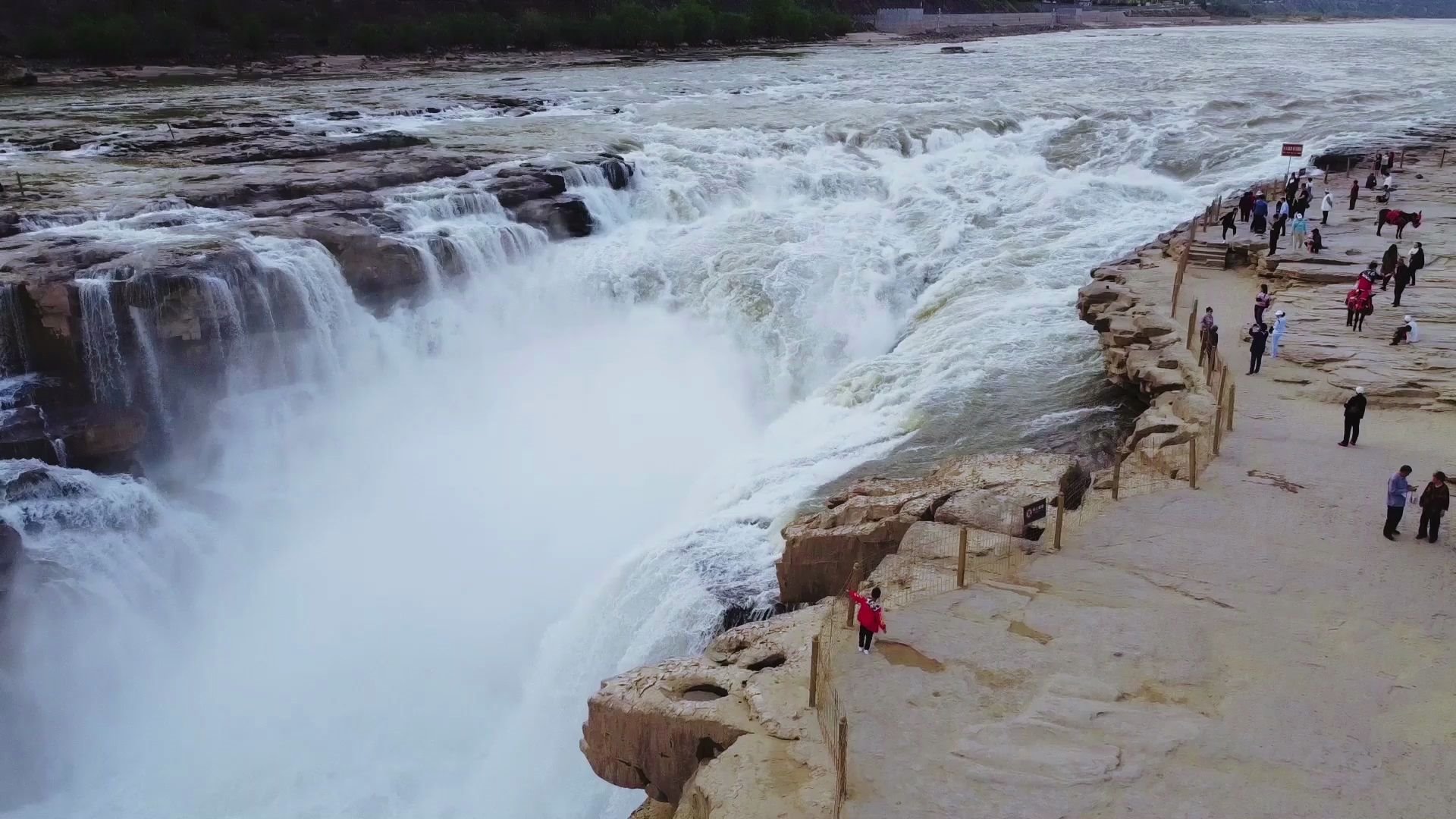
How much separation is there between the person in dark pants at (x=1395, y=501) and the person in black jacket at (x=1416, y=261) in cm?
925

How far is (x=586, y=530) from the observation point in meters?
16.0

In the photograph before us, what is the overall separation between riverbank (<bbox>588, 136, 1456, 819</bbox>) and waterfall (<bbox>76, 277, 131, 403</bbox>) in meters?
11.4

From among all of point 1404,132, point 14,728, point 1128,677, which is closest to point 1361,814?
point 1128,677

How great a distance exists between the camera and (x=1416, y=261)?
18.5 meters

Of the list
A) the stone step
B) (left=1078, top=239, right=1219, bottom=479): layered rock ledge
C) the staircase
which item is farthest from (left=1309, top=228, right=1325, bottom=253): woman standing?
(left=1078, top=239, right=1219, bottom=479): layered rock ledge

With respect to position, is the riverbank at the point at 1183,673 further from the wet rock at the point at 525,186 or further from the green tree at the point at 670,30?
the green tree at the point at 670,30

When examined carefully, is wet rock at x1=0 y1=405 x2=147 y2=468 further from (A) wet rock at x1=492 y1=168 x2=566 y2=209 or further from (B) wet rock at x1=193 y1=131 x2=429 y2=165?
(B) wet rock at x1=193 y1=131 x2=429 y2=165

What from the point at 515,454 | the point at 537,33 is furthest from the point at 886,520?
the point at 537,33

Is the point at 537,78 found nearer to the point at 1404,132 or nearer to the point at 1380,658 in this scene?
the point at 1404,132

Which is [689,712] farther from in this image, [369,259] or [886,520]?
[369,259]

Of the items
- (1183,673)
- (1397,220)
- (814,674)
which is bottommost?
(1183,673)

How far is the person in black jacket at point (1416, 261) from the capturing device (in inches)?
725

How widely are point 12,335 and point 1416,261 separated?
71.2ft

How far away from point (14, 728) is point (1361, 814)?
552 inches
